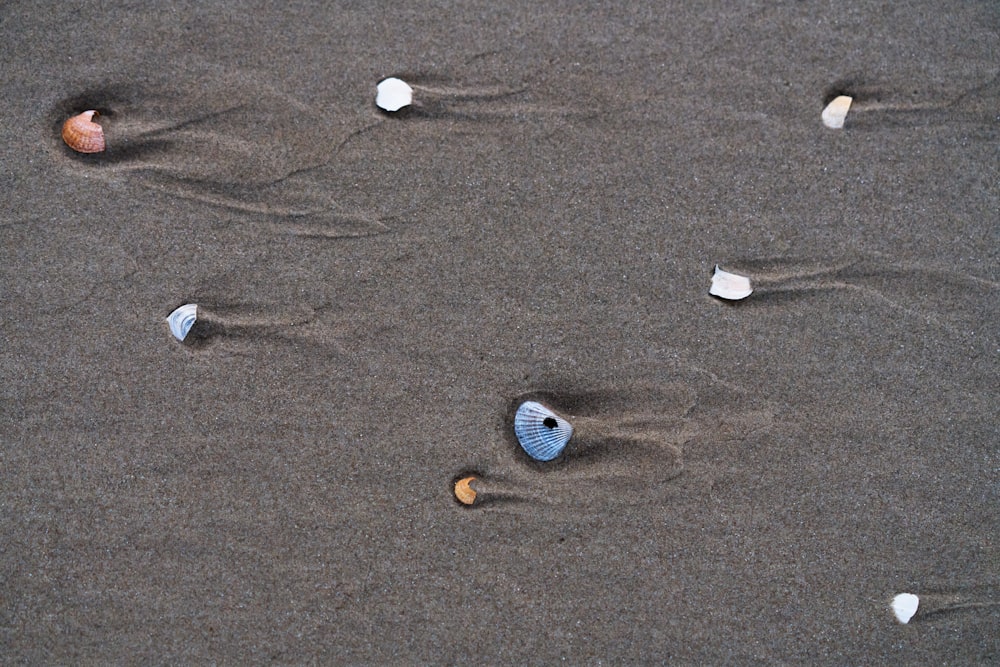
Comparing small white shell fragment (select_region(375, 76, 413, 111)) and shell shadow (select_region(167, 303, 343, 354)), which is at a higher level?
small white shell fragment (select_region(375, 76, 413, 111))

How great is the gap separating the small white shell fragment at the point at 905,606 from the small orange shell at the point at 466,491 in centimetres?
163

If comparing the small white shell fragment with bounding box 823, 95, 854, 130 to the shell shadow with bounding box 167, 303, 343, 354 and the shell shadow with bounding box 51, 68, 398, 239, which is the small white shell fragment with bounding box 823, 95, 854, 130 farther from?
the shell shadow with bounding box 167, 303, 343, 354

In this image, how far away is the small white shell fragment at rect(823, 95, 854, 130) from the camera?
2512 mm

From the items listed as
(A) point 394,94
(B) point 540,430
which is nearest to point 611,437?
(B) point 540,430

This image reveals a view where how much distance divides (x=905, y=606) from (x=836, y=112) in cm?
184

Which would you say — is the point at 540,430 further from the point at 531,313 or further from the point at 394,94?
the point at 394,94

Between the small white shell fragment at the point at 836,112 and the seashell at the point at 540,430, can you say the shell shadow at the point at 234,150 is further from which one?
the small white shell fragment at the point at 836,112

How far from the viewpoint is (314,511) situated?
8.48 ft

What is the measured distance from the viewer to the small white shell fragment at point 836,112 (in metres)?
2.51

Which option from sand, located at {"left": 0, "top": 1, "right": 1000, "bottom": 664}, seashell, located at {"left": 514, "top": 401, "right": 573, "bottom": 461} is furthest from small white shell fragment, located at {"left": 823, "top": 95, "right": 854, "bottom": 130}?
seashell, located at {"left": 514, "top": 401, "right": 573, "bottom": 461}

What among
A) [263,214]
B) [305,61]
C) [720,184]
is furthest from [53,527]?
[720,184]

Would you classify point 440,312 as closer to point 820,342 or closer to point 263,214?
point 263,214

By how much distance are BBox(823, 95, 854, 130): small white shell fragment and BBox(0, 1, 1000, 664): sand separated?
5cm

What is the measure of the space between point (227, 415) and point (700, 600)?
1894mm
